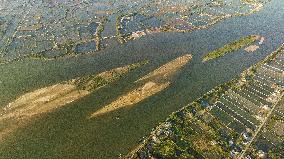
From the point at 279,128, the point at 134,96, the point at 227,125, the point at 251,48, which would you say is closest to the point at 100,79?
the point at 134,96

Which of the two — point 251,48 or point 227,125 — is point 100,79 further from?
point 251,48

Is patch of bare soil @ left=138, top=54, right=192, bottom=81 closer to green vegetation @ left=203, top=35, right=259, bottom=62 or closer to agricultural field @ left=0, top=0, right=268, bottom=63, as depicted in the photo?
green vegetation @ left=203, top=35, right=259, bottom=62

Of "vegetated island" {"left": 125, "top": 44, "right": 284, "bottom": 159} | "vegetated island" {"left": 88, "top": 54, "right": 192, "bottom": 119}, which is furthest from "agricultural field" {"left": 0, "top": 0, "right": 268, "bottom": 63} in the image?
"vegetated island" {"left": 125, "top": 44, "right": 284, "bottom": 159}

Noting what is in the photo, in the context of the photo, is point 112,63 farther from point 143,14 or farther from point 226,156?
point 226,156

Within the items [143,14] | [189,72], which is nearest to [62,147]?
[189,72]

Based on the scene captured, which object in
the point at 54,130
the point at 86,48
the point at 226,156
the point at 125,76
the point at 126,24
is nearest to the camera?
the point at 226,156

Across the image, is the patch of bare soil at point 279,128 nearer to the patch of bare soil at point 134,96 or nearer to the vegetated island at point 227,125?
the vegetated island at point 227,125
